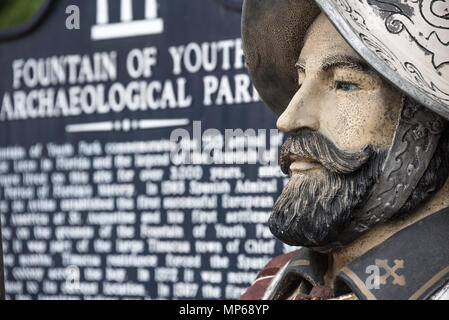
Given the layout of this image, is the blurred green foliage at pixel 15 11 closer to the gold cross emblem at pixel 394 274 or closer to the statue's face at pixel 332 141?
the statue's face at pixel 332 141

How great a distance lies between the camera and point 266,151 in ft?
12.3

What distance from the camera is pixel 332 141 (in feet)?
7.69

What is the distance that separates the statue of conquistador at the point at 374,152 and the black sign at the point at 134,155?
1348mm

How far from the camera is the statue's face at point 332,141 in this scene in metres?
2.32

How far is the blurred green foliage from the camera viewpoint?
5734mm

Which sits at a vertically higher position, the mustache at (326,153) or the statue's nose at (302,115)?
the statue's nose at (302,115)

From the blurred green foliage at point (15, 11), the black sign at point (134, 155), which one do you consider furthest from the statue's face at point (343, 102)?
the blurred green foliage at point (15, 11)

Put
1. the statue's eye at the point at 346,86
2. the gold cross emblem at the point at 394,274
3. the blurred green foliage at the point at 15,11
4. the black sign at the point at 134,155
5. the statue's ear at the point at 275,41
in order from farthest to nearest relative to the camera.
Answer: the blurred green foliage at the point at 15,11
the black sign at the point at 134,155
the statue's ear at the point at 275,41
the statue's eye at the point at 346,86
the gold cross emblem at the point at 394,274

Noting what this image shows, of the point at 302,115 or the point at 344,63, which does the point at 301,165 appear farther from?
the point at 344,63

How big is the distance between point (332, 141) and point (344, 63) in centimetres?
21

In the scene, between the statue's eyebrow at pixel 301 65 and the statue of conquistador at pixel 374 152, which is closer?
the statue of conquistador at pixel 374 152

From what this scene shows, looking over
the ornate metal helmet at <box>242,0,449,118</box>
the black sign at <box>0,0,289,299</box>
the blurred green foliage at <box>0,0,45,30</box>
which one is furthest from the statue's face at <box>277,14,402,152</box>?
the blurred green foliage at <box>0,0,45,30</box>

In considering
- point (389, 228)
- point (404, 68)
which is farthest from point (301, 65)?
point (389, 228)
